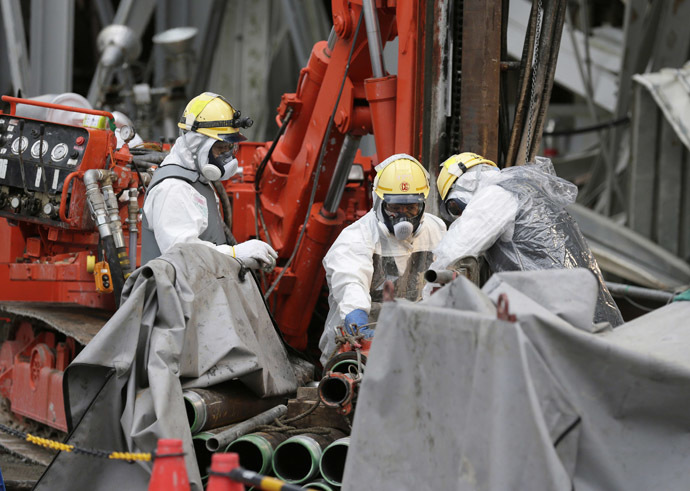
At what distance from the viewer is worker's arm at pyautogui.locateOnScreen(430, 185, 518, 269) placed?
5.14 meters

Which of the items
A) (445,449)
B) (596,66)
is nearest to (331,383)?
(445,449)

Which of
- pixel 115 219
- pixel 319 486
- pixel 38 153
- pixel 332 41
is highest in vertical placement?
pixel 332 41

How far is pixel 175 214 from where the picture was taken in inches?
220

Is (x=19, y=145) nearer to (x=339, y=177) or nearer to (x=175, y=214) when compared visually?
(x=175, y=214)

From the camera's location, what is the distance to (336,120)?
687cm

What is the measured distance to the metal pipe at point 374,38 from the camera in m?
6.24

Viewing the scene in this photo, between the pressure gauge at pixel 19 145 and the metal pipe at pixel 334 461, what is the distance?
11.7 ft

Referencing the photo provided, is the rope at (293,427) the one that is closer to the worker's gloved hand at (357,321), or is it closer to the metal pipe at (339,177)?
the worker's gloved hand at (357,321)

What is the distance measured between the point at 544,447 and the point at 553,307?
62 cm

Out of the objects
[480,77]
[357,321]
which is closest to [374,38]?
[480,77]

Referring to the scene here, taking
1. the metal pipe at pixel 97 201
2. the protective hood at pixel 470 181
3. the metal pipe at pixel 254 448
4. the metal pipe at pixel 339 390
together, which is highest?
the protective hood at pixel 470 181

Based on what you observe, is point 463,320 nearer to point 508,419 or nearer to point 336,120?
point 508,419

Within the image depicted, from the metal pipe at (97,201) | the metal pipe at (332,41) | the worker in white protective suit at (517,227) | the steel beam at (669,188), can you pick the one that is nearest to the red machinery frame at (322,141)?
the metal pipe at (332,41)

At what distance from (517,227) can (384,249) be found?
0.94 meters
